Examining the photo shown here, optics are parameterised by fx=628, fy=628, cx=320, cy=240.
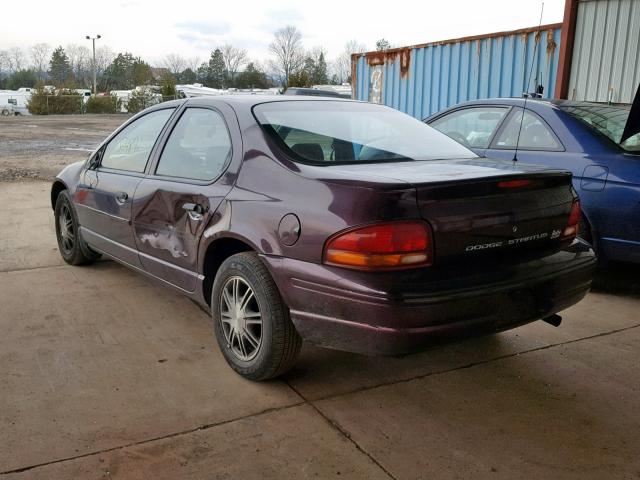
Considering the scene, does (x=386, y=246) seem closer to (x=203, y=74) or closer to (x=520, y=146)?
(x=520, y=146)

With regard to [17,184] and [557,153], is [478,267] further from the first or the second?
[17,184]

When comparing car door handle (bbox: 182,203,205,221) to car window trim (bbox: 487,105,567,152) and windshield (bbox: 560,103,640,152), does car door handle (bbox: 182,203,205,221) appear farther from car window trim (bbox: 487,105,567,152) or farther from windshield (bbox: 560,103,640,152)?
windshield (bbox: 560,103,640,152)

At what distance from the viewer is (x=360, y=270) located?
2627 millimetres

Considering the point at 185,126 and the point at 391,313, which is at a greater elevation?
the point at 185,126

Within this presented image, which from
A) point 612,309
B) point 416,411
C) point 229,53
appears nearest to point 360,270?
point 416,411

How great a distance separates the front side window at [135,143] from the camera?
418 centimetres

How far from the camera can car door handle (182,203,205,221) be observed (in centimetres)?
343

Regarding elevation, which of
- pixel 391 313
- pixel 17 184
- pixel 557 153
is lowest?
pixel 17 184

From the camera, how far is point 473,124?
5.70m

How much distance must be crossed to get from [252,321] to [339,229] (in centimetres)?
81

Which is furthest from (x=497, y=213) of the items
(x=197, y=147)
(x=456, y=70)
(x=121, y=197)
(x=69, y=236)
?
(x=456, y=70)

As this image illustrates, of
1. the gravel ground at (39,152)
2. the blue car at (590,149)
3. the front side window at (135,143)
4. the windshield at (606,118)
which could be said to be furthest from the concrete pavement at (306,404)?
the gravel ground at (39,152)

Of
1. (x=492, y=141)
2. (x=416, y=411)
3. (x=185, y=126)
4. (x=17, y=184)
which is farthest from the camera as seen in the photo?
(x=17, y=184)

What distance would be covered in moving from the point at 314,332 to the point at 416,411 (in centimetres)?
65
